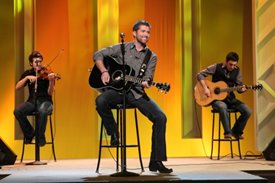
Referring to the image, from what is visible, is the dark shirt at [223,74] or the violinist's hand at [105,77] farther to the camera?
the dark shirt at [223,74]

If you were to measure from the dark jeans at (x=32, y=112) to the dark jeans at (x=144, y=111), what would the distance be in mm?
1613

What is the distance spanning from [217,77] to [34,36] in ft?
7.93

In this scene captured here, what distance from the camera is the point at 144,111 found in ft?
15.5

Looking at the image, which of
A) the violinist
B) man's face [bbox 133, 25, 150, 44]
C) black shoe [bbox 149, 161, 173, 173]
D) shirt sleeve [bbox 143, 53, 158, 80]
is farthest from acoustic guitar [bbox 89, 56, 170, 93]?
the violinist

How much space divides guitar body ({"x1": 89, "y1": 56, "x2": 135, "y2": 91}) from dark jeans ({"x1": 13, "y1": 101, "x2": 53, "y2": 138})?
5.28ft

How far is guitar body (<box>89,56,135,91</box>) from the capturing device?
180 inches

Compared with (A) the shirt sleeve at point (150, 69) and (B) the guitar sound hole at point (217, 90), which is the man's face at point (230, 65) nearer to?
(B) the guitar sound hole at point (217, 90)

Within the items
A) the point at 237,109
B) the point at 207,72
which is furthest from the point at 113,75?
the point at 237,109

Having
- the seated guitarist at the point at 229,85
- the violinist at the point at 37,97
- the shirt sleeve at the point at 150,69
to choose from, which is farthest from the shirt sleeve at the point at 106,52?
the seated guitarist at the point at 229,85

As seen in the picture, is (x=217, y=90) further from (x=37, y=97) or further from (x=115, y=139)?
(x=115, y=139)

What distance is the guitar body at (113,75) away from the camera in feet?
15.0

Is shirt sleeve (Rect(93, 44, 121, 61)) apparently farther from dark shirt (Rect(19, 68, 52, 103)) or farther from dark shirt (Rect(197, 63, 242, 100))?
dark shirt (Rect(197, 63, 242, 100))

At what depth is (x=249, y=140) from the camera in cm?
709

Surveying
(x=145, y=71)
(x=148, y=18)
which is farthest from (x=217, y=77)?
(x=145, y=71)
